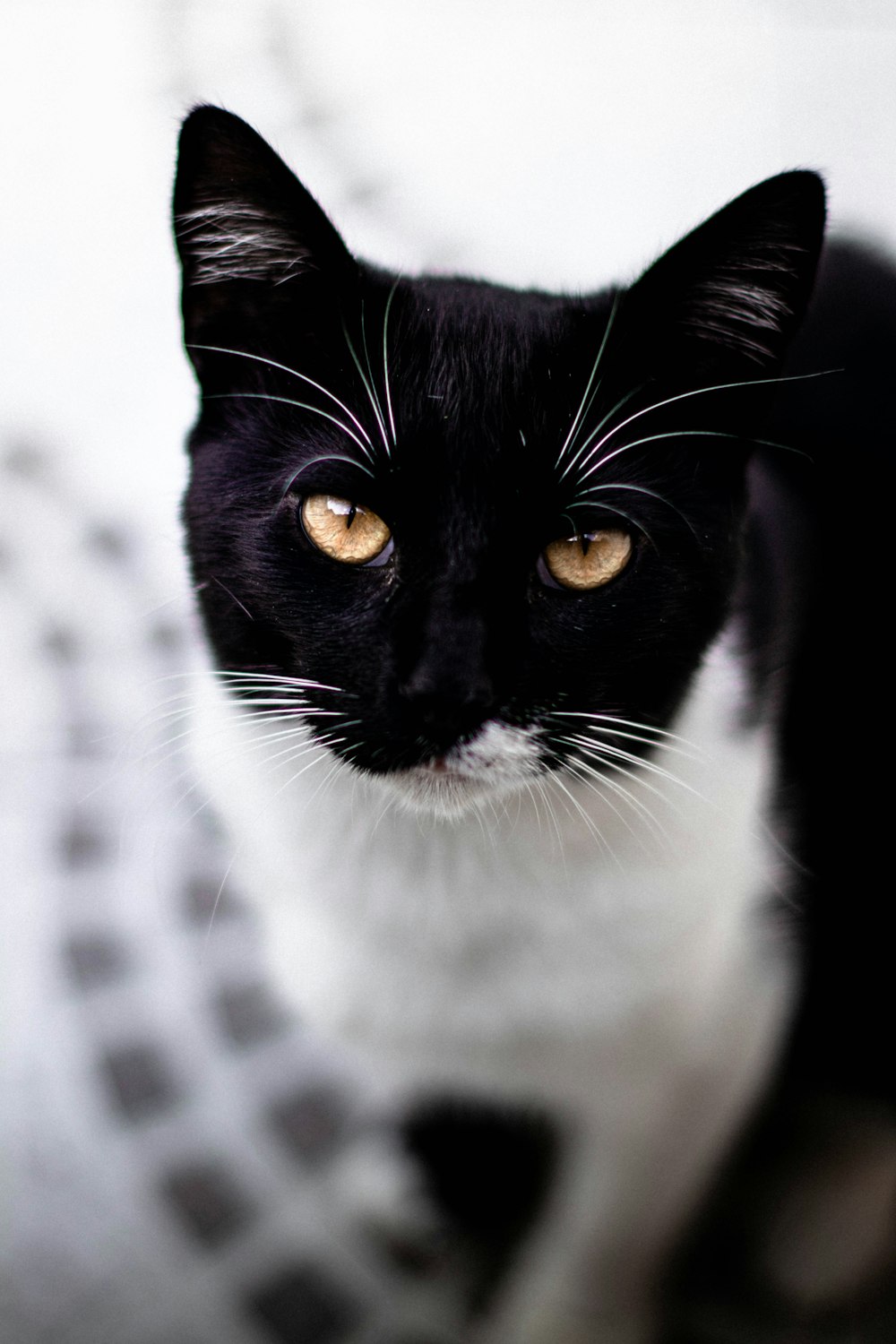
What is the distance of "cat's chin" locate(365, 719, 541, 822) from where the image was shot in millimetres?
544

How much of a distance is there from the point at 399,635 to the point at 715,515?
8.6 inches

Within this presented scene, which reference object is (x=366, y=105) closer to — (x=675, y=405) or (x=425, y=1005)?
(x=675, y=405)

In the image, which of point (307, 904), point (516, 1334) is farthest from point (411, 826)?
point (516, 1334)

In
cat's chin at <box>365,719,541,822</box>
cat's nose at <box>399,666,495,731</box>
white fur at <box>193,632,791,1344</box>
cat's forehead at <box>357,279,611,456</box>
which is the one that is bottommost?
white fur at <box>193,632,791,1344</box>

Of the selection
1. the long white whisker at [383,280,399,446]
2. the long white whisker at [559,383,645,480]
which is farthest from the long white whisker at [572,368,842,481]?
the long white whisker at [383,280,399,446]

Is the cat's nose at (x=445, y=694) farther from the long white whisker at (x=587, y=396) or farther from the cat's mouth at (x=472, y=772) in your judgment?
the long white whisker at (x=587, y=396)

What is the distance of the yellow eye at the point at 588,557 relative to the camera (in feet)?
1.87

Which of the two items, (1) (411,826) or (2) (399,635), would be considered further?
(1) (411,826)

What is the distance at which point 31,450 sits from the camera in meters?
0.80

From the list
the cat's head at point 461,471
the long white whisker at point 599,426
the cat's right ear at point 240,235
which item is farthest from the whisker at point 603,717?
the cat's right ear at point 240,235

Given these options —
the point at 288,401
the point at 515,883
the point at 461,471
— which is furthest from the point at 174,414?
the point at 515,883

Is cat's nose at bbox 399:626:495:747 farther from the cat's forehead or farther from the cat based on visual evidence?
the cat's forehead

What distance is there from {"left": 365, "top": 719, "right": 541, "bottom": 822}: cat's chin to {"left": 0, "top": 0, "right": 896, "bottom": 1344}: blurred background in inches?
10.1

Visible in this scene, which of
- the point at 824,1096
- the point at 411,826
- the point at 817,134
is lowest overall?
the point at 824,1096
